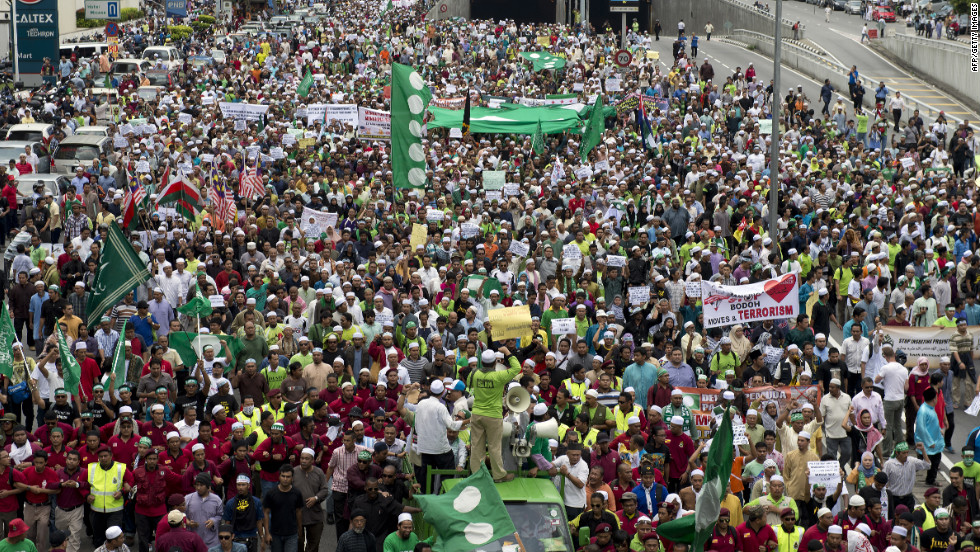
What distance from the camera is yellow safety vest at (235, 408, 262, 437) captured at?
567 inches

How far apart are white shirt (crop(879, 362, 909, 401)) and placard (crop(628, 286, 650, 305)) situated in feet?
11.6

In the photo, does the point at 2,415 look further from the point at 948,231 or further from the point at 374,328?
the point at 948,231

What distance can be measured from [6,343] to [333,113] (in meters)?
15.7

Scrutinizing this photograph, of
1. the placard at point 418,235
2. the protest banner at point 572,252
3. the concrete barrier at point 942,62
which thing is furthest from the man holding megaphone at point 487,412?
the concrete barrier at point 942,62

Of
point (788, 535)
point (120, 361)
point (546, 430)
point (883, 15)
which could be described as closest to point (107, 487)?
point (120, 361)

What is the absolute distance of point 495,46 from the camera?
1908 inches

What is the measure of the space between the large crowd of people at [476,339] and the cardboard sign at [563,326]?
0.11 feet

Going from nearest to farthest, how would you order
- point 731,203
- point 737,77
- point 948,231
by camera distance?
point 948,231, point 731,203, point 737,77

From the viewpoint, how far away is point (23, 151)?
3027cm

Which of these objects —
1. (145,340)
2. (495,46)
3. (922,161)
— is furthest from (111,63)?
(145,340)

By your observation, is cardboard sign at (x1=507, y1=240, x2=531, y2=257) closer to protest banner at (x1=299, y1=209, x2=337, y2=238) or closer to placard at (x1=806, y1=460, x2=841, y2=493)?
protest banner at (x1=299, y1=209, x2=337, y2=238)

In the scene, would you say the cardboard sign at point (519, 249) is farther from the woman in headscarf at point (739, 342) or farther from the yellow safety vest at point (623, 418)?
the yellow safety vest at point (623, 418)

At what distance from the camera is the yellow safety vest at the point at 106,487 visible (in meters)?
13.6

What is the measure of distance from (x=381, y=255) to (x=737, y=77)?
68.9 ft
